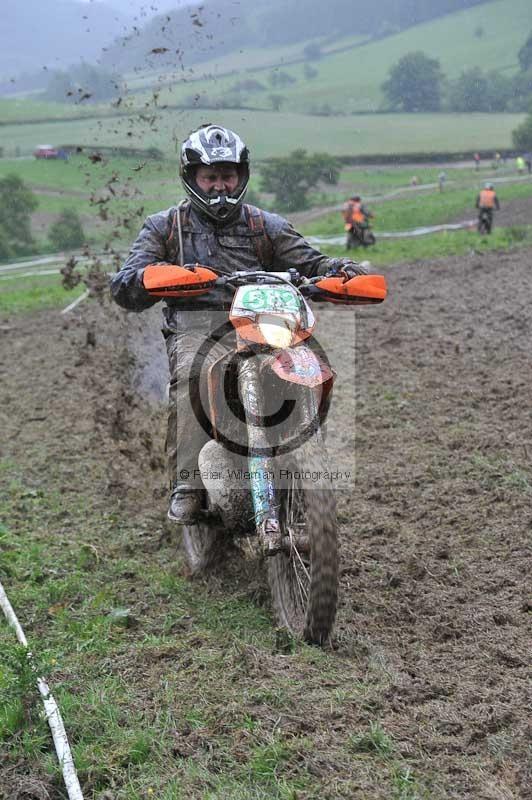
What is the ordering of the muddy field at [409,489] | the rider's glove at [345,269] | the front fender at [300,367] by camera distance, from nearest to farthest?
the muddy field at [409,489]
the front fender at [300,367]
the rider's glove at [345,269]

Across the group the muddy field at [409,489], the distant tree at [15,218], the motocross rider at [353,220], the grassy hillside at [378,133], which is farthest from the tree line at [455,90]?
the muddy field at [409,489]

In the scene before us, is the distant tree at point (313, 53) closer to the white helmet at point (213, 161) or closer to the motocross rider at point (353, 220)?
the motocross rider at point (353, 220)

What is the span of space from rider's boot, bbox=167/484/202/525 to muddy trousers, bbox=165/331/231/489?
38mm

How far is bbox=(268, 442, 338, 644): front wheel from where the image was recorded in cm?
433

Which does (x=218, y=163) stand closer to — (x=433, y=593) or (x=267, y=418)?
(x=267, y=418)

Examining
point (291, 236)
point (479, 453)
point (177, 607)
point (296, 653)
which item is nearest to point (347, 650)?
point (296, 653)

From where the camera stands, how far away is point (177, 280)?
15.9 ft

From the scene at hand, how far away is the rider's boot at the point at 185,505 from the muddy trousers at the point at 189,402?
0.04m

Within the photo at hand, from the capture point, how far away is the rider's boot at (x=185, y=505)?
17.7 feet

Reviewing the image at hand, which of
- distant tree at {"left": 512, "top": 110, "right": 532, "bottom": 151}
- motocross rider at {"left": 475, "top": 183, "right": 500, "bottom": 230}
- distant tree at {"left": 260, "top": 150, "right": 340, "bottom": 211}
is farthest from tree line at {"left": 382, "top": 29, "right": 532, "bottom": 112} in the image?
motocross rider at {"left": 475, "top": 183, "right": 500, "bottom": 230}

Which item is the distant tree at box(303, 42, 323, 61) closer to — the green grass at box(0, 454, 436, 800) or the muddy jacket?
the muddy jacket

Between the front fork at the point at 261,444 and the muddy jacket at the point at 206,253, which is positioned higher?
the muddy jacket at the point at 206,253

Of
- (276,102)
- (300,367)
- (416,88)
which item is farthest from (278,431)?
(416,88)

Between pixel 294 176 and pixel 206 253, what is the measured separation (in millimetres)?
31936
